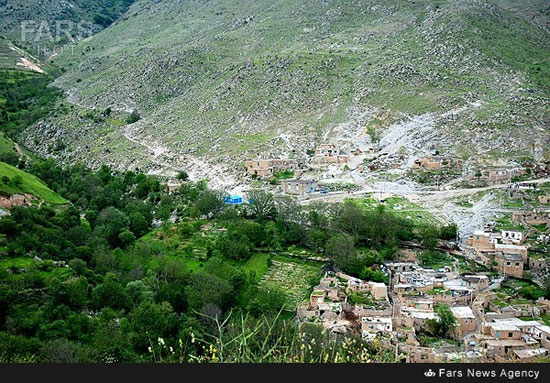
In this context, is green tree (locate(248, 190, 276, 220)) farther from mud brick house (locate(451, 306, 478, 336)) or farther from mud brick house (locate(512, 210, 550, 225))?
mud brick house (locate(451, 306, 478, 336))

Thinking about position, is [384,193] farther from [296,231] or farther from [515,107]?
[515,107]

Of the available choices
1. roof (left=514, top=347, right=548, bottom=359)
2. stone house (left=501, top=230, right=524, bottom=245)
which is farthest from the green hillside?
roof (left=514, top=347, right=548, bottom=359)

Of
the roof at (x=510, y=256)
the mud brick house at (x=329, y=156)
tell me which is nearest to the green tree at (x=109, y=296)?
the roof at (x=510, y=256)

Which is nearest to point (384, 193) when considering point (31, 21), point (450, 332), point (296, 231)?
point (296, 231)

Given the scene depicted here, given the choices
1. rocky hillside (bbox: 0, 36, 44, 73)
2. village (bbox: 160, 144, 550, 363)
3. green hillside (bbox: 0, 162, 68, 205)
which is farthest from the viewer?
rocky hillside (bbox: 0, 36, 44, 73)

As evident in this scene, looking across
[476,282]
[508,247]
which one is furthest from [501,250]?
[476,282]

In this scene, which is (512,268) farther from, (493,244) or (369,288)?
(369,288)
